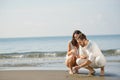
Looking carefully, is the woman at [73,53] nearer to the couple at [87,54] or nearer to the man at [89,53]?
the couple at [87,54]

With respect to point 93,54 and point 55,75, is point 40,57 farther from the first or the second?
point 93,54

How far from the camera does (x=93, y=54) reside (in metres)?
4.82

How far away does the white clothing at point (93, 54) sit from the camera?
482 centimetres

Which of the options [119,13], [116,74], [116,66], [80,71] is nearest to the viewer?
[116,74]

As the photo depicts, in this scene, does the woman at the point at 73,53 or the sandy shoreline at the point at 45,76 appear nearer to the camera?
the sandy shoreline at the point at 45,76

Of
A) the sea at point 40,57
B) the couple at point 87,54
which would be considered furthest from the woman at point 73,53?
the sea at point 40,57

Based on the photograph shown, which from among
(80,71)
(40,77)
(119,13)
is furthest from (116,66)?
(119,13)

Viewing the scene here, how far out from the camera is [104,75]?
16.6ft

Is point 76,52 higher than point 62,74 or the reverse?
higher

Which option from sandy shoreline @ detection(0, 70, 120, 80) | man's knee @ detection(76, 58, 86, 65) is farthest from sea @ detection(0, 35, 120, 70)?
man's knee @ detection(76, 58, 86, 65)

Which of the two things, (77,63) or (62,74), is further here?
(62,74)

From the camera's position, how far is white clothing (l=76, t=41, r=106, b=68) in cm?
482

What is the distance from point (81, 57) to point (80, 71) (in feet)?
2.27

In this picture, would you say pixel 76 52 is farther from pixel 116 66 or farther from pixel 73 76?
pixel 116 66
